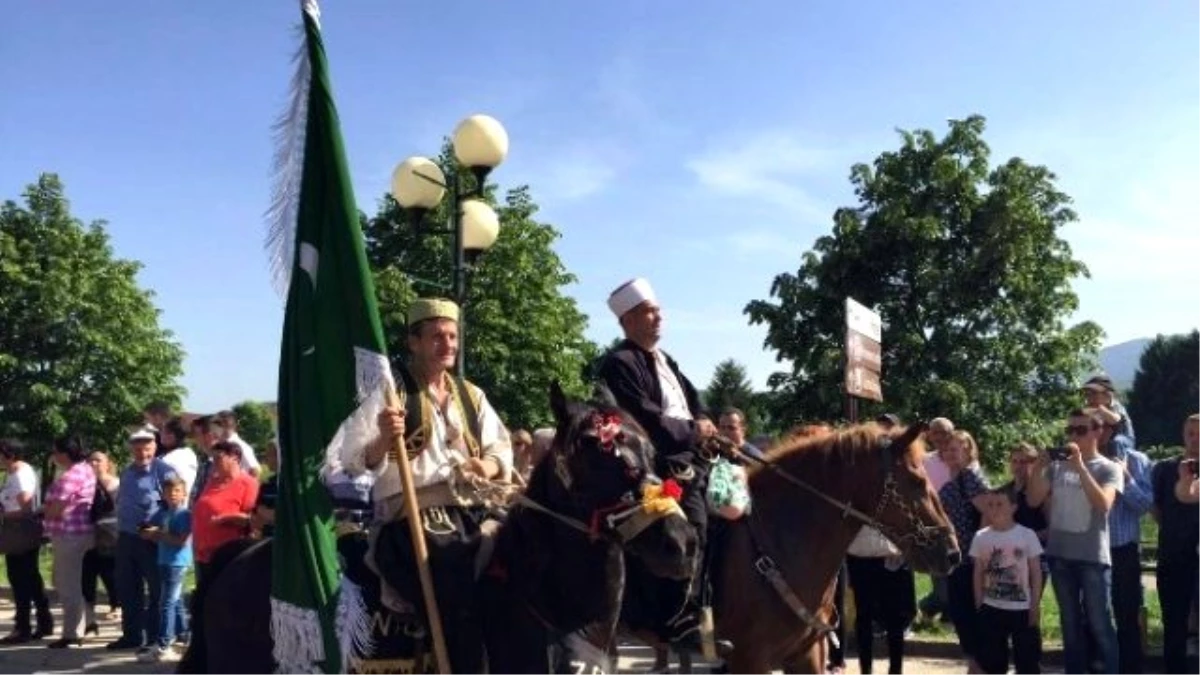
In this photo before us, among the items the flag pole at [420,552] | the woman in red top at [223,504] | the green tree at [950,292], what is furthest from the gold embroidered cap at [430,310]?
the green tree at [950,292]

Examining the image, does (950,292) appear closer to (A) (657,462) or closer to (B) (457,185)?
(B) (457,185)

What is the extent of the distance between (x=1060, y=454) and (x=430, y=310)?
588 centimetres

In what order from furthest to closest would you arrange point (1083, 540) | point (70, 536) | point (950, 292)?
point (950, 292), point (70, 536), point (1083, 540)

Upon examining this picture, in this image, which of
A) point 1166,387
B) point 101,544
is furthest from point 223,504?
point 1166,387

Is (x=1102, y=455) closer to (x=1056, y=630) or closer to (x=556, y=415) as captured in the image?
(x=1056, y=630)

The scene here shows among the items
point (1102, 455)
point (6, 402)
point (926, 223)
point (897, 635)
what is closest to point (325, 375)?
point (897, 635)

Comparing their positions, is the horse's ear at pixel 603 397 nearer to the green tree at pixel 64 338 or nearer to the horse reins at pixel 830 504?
the horse reins at pixel 830 504

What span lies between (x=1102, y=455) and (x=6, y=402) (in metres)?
32.0

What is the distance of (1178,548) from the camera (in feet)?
29.5

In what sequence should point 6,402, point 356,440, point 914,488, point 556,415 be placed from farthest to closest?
point 6,402, point 914,488, point 556,415, point 356,440

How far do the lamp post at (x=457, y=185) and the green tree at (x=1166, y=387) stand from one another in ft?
181

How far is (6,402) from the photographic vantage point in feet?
107

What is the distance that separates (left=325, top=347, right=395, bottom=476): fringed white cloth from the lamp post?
539 centimetres

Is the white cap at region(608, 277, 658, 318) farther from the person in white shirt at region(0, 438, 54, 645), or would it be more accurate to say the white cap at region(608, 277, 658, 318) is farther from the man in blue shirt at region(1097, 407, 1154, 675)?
the person in white shirt at region(0, 438, 54, 645)
